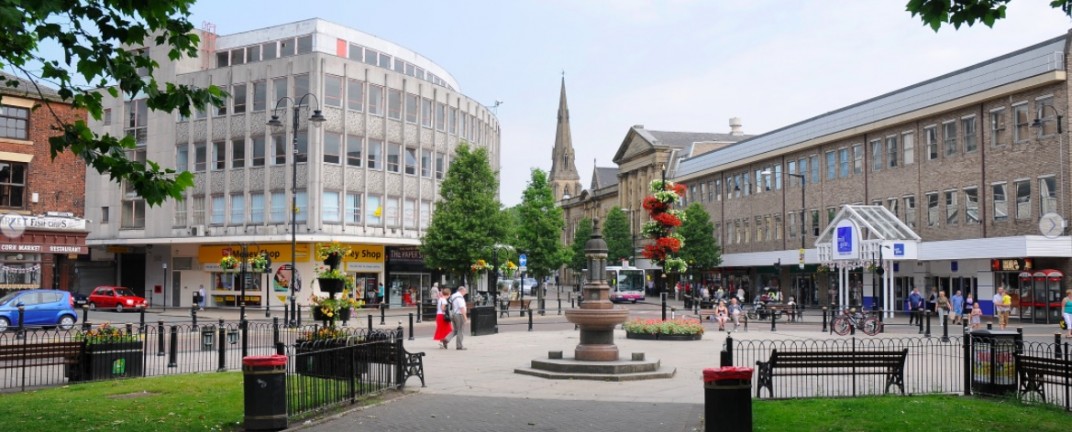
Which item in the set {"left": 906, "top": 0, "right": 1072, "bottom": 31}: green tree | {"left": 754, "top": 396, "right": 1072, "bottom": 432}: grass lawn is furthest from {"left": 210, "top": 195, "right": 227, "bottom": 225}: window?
{"left": 906, "top": 0, "right": 1072, "bottom": 31}: green tree

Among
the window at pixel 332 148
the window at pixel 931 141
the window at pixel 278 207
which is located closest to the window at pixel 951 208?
the window at pixel 931 141

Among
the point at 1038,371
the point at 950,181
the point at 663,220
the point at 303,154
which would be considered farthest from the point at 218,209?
the point at 1038,371

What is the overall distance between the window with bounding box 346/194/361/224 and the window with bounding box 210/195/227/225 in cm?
715

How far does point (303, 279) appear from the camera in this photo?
1971 inches

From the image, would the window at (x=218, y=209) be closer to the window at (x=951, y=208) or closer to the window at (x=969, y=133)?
the window at (x=951, y=208)

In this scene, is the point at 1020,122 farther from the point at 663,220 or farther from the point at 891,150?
the point at 663,220

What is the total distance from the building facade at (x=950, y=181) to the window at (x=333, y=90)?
26.8 m

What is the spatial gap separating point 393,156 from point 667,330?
28.1 metres

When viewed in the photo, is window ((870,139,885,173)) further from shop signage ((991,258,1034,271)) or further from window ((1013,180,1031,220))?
shop signage ((991,258,1034,271))

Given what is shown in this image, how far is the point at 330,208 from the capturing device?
49375 mm

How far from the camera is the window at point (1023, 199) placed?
4034 centimetres

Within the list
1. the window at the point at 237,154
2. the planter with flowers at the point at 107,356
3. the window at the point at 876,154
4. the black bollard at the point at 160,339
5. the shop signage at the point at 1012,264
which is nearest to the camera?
the planter with flowers at the point at 107,356

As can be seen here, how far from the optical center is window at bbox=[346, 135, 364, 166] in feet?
166

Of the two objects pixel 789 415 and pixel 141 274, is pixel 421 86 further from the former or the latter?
pixel 789 415
